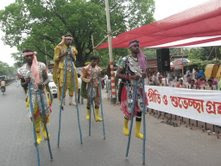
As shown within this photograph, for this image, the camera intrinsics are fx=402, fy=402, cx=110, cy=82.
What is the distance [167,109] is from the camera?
41.0 ft

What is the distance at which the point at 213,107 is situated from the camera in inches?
380

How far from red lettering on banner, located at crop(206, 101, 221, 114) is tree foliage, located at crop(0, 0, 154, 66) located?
30138 mm

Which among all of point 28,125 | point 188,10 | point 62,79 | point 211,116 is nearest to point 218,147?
point 211,116

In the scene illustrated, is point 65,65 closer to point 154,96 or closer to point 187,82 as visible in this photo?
point 154,96

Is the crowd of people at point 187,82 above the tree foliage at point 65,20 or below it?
below

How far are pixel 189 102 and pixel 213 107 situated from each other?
4.20 feet

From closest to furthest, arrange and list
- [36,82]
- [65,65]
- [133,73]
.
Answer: [133,73] → [36,82] → [65,65]

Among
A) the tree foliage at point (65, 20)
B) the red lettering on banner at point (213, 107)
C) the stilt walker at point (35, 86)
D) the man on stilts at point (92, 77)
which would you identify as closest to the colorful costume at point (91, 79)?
the man on stilts at point (92, 77)

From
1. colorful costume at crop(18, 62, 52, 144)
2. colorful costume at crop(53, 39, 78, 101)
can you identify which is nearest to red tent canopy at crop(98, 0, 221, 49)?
colorful costume at crop(53, 39, 78, 101)

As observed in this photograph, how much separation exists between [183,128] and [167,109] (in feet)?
5.99

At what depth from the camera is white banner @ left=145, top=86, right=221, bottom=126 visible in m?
9.62

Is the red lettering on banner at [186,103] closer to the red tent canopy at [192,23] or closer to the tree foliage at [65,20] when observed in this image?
the red tent canopy at [192,23]

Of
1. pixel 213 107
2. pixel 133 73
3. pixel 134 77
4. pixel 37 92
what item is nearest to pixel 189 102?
pixel 213 107

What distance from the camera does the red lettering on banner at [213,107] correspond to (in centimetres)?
940
